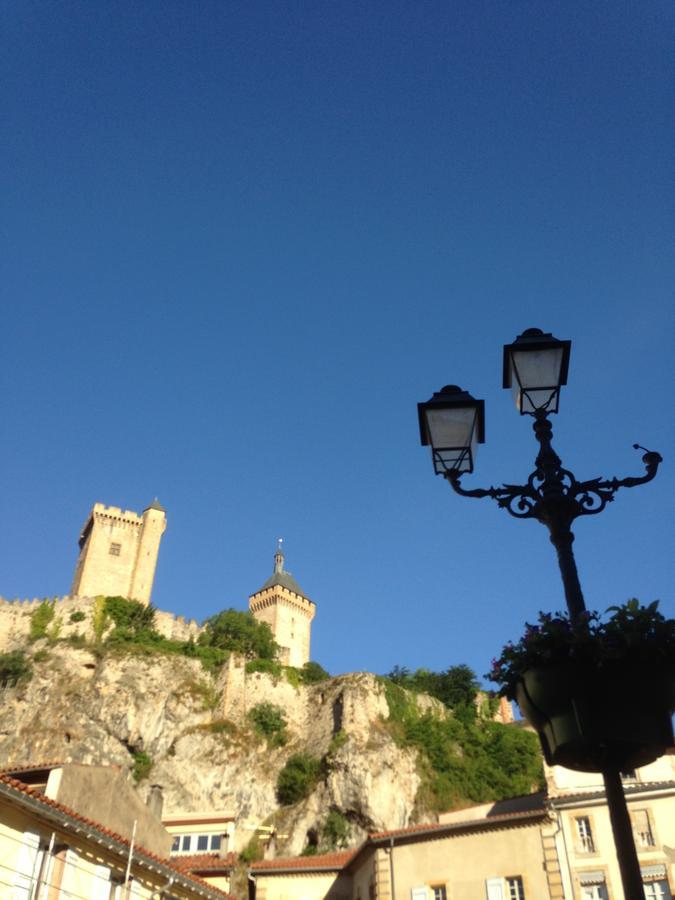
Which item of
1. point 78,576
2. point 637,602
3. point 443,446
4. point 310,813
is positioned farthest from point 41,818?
point 78,576

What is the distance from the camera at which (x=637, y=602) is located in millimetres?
5152

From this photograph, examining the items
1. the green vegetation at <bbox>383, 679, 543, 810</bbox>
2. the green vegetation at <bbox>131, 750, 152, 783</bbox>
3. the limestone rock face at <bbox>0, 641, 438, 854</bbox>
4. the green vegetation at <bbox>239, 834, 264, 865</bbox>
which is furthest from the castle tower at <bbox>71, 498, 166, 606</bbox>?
the green vegetation at <bbox>239, 834, 264, 865</bbox>

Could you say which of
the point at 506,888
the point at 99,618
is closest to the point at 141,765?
the point at 99,618

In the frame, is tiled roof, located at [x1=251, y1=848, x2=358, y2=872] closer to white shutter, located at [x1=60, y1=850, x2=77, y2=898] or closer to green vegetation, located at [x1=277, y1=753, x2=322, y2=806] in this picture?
white shutter, located at [x1=60, y1=850, x2=77, y2=898]

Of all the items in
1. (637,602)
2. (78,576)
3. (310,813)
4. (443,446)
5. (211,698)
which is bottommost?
(637,602)

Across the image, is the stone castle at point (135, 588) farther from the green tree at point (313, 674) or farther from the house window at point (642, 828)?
the house window at point (642, 828)

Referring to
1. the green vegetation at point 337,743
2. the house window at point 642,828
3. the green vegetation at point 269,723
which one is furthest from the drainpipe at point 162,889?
the green vegetation at point 269,723

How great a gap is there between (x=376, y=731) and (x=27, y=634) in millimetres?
25214

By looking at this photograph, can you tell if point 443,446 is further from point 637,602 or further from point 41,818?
point 41,818

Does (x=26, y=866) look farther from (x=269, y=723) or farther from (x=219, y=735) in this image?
(x=269, y=723)

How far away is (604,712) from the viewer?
4676 millimetres

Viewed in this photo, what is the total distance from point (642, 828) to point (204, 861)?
14.7 meters

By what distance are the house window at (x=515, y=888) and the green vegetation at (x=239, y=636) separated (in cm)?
3624

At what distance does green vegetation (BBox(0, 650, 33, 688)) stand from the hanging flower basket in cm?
5133
